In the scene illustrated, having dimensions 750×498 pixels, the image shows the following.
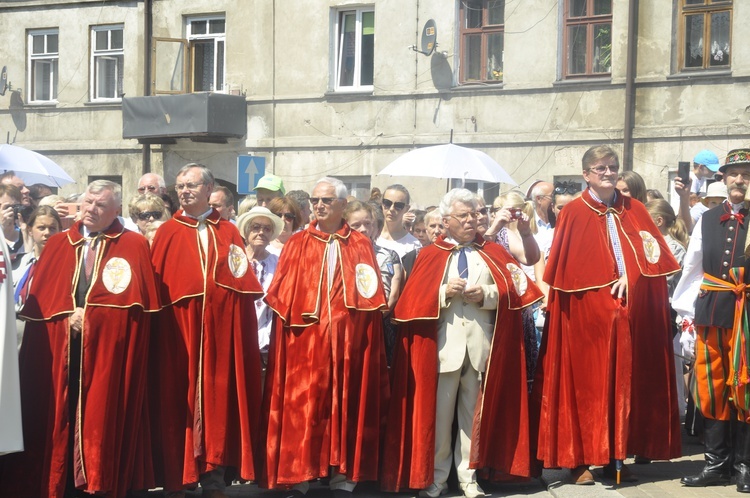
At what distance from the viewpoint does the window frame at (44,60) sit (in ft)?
86.5

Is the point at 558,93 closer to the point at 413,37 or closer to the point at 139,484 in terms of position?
the point at 413,37

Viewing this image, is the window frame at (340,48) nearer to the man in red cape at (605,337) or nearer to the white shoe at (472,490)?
the man in red cape at (605,337)

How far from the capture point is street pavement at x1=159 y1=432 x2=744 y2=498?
26.3 ft

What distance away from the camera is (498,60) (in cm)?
2152

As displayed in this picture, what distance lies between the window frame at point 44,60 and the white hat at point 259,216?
18.6 meters

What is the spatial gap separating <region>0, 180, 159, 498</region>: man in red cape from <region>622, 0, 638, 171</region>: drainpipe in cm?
1364

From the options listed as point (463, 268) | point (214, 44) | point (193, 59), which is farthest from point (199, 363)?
point (193, 59)

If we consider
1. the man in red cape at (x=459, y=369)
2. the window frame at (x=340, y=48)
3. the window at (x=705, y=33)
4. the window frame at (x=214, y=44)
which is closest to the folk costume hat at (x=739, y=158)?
the man in red cape at (x=459, y=369)

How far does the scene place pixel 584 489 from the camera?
813 cm

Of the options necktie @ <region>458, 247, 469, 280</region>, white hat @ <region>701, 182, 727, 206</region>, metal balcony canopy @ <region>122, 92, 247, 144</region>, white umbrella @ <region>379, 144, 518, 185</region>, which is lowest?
necktie @ <region>458, 247, 469, 280</region>

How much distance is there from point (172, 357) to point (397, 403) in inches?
60.5

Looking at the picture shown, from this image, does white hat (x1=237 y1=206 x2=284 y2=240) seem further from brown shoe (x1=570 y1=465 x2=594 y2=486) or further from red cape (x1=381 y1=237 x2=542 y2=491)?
brown shoe (x1=570 y1=465 x2=594 y2=486)

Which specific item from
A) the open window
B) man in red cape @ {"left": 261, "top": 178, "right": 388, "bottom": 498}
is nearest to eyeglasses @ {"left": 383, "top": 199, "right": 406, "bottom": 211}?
man in red cape @ {"left": 261, "top": 178, "right": 388, "bottom": 498}

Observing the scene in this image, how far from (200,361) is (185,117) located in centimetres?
1683
